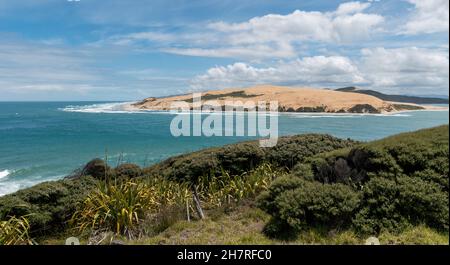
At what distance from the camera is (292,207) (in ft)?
19.5

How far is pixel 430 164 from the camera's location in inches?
236

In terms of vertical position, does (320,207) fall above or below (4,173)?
above

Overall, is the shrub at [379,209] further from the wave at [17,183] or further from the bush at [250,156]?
the wave at [17,183]

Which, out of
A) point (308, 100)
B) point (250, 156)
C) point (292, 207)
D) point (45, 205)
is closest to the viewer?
point (292, 207)

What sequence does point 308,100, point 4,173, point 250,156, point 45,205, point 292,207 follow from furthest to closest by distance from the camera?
point 308,100 → point 4,173 → point 250,156 → point 45,205 → point 292,207

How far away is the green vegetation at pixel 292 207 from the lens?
559 centimetres

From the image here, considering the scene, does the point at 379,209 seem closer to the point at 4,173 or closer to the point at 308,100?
the point at 4,173

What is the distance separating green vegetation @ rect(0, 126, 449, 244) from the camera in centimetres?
559

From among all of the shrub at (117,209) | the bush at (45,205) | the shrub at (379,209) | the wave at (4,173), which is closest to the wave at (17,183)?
the wave at (4,173)

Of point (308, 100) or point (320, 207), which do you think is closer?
point (320, 207)

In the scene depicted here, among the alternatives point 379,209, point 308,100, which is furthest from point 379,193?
point 308,100

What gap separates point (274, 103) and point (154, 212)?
107 m
